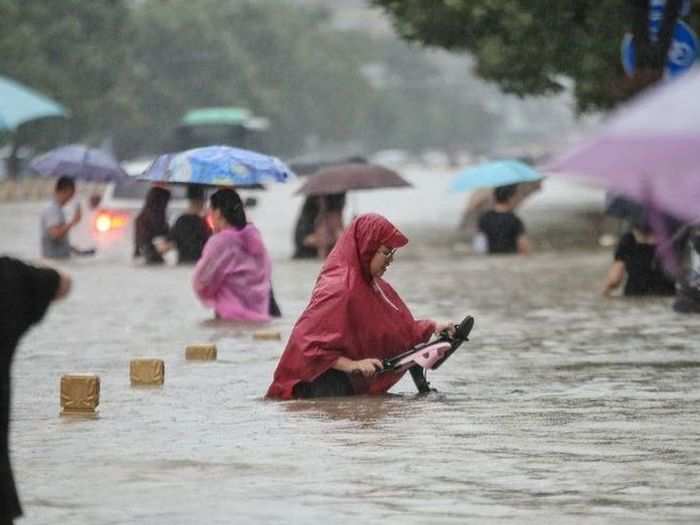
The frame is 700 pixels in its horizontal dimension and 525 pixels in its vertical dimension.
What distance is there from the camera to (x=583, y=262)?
108ft

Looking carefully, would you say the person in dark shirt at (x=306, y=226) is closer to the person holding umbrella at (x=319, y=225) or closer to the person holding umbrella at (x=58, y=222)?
the person holding umbrella at (x=319, y=225)

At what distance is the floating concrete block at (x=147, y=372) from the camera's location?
15820 mm

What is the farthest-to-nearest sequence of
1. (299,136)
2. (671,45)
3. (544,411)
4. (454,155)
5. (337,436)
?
1. (454,155)
2. (299,136)
3. (671,45)
4. (544,411)
5. (337,436)

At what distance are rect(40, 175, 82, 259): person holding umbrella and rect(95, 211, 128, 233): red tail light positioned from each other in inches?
358

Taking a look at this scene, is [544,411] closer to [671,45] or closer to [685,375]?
[685,375]

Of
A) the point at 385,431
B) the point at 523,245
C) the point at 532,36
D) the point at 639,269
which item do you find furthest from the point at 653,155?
the point at 532,36

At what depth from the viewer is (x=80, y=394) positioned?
1398 centimetres

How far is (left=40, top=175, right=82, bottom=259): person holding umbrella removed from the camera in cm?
3011

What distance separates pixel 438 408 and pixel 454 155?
163 metres

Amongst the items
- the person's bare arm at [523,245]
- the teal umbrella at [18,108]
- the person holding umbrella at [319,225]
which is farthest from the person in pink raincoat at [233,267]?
the person's bare arm at [523,245]

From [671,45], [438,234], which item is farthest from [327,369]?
[438,234]

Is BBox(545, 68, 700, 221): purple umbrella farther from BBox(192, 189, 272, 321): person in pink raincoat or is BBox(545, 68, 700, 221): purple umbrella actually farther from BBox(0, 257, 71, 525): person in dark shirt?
BBox(192, 189, 272, 321): person in pink raincoat

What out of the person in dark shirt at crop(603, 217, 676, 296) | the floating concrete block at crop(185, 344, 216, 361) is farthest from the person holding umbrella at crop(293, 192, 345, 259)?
the floating concrete block at crop(185, 344, 216, 361)

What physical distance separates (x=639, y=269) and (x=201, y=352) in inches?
297
